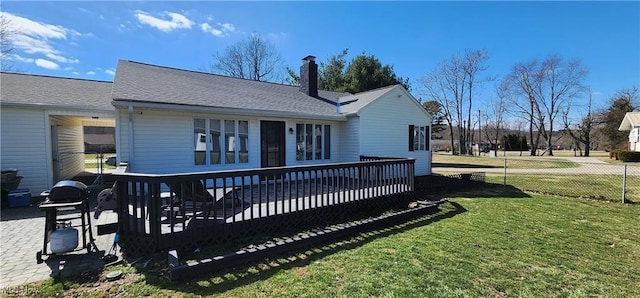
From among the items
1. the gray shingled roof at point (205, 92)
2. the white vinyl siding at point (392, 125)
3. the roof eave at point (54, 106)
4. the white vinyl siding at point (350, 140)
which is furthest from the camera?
the white vinyl siding at point (392, 125)

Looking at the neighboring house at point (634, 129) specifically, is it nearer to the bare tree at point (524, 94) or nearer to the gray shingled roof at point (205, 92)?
the bare tree at point (524, 94)

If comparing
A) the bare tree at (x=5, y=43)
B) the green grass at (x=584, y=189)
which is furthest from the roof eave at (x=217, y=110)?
the bare tree at (x=5, y=43)

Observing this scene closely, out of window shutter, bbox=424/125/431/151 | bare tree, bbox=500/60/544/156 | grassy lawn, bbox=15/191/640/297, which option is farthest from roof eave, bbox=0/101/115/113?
bare tree, bbox=500/60/544/156

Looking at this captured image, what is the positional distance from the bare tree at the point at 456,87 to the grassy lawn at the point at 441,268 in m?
36.0

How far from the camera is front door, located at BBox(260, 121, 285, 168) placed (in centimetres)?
969

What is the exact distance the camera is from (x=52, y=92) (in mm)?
8930

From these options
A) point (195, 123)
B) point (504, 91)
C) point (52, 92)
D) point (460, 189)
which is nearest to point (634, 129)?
point (504, 91)

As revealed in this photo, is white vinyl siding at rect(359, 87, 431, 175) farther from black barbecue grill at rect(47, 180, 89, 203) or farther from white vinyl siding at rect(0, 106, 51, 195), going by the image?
white vinyl siding at rect(0, 106, 51, 195)

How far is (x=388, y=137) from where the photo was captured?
12.2m

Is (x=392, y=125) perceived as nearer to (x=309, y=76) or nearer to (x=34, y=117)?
(x=309, y=76)

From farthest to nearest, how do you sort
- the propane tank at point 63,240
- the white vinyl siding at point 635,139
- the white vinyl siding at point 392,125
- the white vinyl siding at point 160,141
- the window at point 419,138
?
the white vinyl siding at point 635,139 < the window at point 419,138 < the white vinyl siding at point 392,125 < the white vinyl siding at point 160,141 < the propane tank at point 63,240

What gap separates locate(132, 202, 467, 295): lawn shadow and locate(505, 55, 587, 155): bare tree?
40788 mm

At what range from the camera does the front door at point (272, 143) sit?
969 cm

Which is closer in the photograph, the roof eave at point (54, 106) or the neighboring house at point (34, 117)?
the roof eave at point (54, 106)
